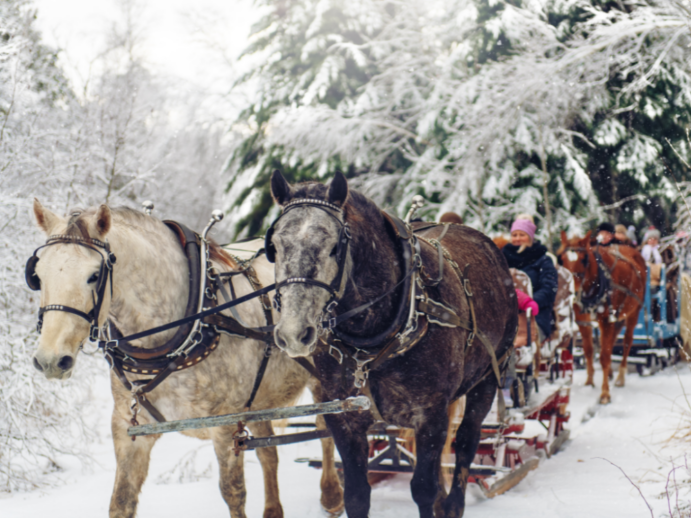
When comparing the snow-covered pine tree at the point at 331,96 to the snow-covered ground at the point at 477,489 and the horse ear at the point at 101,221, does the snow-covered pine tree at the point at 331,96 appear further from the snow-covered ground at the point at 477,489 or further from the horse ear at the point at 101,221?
the horse ear at the point at 101,221

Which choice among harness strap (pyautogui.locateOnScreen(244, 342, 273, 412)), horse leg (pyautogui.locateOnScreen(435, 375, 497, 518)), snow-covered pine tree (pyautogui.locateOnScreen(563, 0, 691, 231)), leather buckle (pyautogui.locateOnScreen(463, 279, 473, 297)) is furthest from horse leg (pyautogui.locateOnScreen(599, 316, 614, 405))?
harness strap (pyautogui.locateOnScreen(244, 342, 273, 412))

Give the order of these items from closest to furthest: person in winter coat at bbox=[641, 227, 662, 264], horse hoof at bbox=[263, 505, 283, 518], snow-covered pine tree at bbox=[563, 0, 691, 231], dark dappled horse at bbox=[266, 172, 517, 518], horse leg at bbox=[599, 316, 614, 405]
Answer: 1. dark dappled horse at bbox=[266, 172, 517, 518]
2. horse hoof at bbox=[263, 505, 283, 518]
3. horse leg at bbox=[599, 316, 614, 405]
4. snow-covered pine tree at bbox=[563, 0, 691, 231]
5. person in winter coat at bbox=[641, 227, 662, 264]

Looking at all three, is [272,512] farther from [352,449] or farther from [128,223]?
[128,223]

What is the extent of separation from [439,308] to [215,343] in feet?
3.89

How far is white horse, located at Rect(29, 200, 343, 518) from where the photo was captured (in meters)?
2.61

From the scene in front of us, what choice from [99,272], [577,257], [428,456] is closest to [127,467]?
[99,272]

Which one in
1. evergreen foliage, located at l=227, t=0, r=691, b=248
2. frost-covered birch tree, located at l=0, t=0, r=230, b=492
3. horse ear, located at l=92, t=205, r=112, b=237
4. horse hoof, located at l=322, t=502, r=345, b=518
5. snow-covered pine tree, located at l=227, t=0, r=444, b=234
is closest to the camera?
horse ear, located at l=92, t=205, r=112, b=237

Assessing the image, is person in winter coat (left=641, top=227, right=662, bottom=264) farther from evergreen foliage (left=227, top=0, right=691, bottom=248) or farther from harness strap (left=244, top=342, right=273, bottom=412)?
harness strap (left=244, top=342, right=273, bottom=412)

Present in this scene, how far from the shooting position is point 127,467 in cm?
321

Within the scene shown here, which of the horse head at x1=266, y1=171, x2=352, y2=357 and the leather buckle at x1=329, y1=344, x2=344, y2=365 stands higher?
the horse head at x1=266, y1=171, x2=352, y2=357

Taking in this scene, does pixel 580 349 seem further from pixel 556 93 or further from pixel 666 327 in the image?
pixel 556 93

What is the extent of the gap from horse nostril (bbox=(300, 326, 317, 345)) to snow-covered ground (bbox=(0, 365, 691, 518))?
217cm

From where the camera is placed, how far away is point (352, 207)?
9.32 feet

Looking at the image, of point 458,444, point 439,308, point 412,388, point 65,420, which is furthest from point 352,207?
point 65,420
